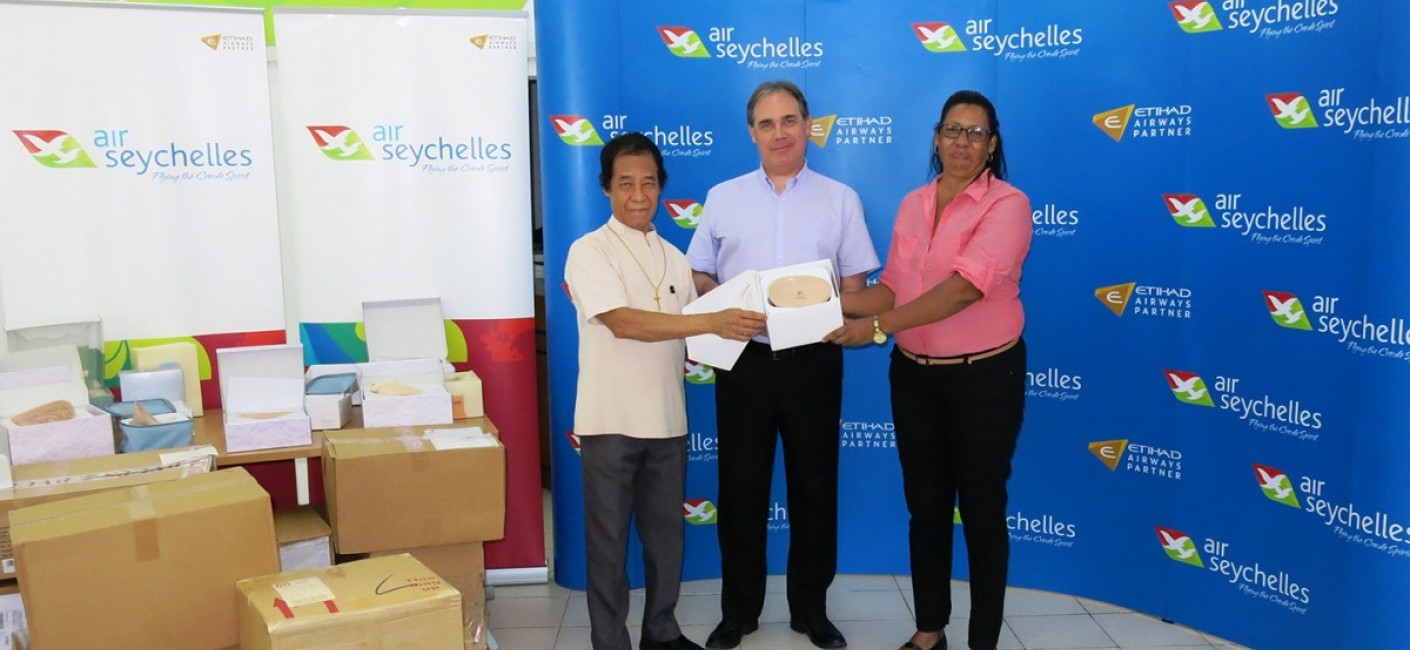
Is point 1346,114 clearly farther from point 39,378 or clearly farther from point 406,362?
point 39,378

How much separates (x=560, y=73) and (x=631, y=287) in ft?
3.46

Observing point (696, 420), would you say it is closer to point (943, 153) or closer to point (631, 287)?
point (631, 287)

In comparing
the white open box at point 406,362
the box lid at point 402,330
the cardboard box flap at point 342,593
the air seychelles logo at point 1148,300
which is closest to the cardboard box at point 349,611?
the cardboard box flap at point 342,593

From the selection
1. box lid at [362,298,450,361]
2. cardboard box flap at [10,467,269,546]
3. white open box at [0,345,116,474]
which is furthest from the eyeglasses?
white open box at [0,345,116,474]

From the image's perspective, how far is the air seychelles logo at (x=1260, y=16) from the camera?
9.34 feet

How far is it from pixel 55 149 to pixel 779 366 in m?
2.42

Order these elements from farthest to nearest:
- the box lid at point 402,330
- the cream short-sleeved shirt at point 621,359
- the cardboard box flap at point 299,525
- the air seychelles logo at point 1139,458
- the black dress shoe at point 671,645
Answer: the box lid at point 402,330, the air seychelles logo at point 1139,458, the black dress shoe at point 671,645, the cardboard box flap at point 299,525, the cream short-sleeved shirt at point 621,359

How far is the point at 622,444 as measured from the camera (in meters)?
2.80

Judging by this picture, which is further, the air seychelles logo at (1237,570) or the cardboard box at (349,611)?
the air seychelles logo at (1237,570)

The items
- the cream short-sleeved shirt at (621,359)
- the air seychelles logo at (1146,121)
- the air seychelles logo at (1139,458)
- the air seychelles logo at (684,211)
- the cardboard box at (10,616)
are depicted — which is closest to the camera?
the cardboard box at (10,616)

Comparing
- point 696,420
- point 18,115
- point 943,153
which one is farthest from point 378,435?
point 943,153

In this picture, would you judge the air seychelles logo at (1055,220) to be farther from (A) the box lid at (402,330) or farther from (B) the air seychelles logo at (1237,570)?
(A) the box lid at (402,330)

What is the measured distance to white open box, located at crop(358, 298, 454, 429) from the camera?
124 inches

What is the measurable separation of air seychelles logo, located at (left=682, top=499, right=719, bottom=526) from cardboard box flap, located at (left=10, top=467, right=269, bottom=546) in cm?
171
